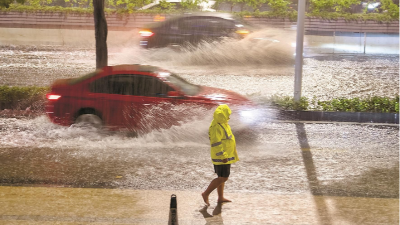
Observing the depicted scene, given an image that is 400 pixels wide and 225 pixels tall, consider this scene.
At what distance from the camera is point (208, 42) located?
20.7 m

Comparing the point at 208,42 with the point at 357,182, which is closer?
the point at 357,182

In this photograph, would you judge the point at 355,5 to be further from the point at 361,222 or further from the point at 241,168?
the point at 361,222

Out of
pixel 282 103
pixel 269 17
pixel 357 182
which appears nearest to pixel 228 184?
pixel 357 182

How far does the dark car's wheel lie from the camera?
9.62 meters

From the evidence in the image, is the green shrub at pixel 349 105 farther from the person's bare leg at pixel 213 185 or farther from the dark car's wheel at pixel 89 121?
the person's bare leg at pixel 213 185

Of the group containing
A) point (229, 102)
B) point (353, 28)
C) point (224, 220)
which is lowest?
point (224, 220)

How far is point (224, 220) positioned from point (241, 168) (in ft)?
7.26

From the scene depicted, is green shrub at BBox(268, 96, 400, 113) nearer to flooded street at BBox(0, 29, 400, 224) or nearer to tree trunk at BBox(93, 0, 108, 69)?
flooded street at BBox(0, 29, 400, 224)

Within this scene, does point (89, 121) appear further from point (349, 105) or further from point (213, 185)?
point (349, 105)

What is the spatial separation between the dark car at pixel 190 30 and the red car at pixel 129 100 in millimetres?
9132

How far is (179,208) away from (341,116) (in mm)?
6630

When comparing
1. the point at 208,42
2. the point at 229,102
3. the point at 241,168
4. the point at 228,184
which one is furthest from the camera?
the point at 208,42

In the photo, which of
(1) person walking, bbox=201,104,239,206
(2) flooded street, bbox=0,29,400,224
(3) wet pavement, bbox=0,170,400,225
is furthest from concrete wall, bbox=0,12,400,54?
(1) person walking, bbox=201,104,239,206

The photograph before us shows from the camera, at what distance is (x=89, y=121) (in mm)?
9656
